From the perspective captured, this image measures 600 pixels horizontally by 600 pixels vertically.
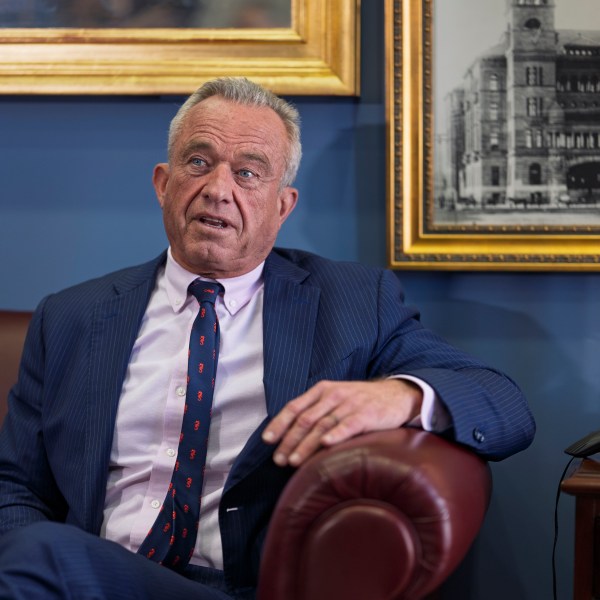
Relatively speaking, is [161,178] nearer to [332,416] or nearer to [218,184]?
[218,184]

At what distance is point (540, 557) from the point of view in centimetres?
253

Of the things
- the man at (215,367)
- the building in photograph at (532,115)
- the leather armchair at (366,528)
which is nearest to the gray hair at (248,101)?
the man at (215,367)

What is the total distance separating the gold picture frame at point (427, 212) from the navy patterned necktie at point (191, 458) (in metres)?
0.66

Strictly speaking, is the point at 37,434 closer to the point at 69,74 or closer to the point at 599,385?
the point at 69,74

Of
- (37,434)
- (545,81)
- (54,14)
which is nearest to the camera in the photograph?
(37,434)

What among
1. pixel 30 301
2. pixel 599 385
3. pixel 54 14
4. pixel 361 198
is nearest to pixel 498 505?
pixel 599 385

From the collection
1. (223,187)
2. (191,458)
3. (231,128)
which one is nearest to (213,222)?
(223,187)

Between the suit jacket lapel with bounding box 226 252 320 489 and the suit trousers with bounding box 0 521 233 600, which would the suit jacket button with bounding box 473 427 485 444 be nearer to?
the suit jacket lapel with bounding box 226 252 320 489

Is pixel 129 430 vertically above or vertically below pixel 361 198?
below

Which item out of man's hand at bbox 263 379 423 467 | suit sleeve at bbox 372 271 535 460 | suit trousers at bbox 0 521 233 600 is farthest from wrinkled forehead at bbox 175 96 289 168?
suit trousers at bbox 0 521 233 600

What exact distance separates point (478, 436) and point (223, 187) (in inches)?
30.4

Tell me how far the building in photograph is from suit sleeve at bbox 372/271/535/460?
0.52m

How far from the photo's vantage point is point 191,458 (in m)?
1.93

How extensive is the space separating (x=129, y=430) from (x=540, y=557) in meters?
1.19
